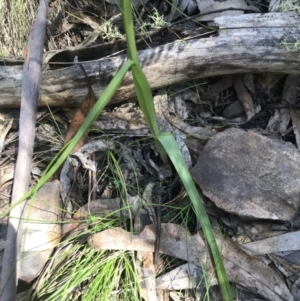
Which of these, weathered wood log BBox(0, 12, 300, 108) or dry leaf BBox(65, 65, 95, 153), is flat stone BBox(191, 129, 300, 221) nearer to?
weathered wood log BBox(0, 12, 300, 108)

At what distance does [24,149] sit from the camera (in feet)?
4.73

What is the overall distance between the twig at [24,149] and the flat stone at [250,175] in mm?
566

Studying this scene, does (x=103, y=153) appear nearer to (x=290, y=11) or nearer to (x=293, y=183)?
(x=293, y=183)

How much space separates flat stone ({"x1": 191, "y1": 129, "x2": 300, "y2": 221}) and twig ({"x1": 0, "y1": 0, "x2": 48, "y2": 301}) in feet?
1.86

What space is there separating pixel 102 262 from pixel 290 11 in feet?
3.42

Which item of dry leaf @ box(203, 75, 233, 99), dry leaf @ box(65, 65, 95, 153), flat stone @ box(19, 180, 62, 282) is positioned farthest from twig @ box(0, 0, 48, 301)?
dry leaf @ box(203, 75, 233, 99)

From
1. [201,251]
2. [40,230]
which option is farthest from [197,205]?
[40,230]

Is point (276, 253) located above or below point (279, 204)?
below

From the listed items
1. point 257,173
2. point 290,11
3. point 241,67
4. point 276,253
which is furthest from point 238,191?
point 290,11

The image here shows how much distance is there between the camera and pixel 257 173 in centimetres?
136

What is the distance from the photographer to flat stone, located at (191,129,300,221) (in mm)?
1306

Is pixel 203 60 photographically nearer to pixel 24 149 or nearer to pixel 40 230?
pixel 24 149

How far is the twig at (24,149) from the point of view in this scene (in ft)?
4.22

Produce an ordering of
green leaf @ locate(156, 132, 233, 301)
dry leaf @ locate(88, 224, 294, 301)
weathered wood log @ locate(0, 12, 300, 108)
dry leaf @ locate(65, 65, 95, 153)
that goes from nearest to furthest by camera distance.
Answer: green leaf @ locate(156, 132, 233, 301)
dry leaf @ locate(88, 224, 294, 301)
weathered wood log @ locate(0, 12, 300, 108)
dry leaf @ locate(65, 65, 95, 153)
